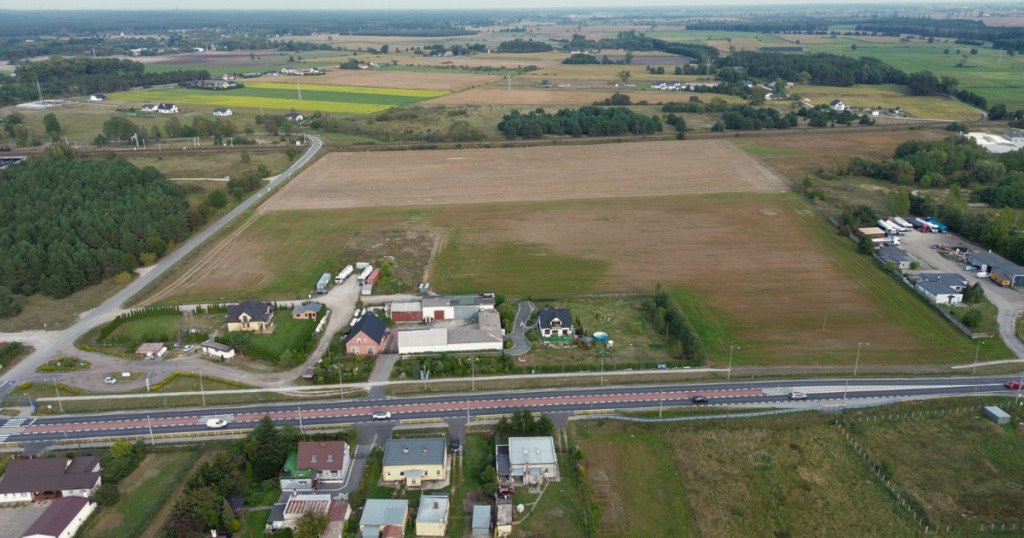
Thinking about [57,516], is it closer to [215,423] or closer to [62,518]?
[62,518]

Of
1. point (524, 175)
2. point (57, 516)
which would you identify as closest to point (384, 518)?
point (57, 516)

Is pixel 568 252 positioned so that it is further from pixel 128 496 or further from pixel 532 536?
pixel 128 496

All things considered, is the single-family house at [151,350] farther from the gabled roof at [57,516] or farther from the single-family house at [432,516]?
the single-family house at [432,516]

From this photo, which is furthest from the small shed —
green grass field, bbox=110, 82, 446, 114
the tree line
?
green grass field, bbox=110, 82, 446, 114

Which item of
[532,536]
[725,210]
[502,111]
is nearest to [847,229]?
[725,210]

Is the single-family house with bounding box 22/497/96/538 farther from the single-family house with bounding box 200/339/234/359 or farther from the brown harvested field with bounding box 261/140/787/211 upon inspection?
the brown harvested field with bounding box 261/140/787/211

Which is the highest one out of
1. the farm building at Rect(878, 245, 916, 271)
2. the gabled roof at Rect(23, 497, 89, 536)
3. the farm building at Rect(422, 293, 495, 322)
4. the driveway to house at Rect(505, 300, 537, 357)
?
the farm building at Rect(878, 245, 916, 271)

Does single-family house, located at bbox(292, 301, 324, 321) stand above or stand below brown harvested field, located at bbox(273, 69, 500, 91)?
below
